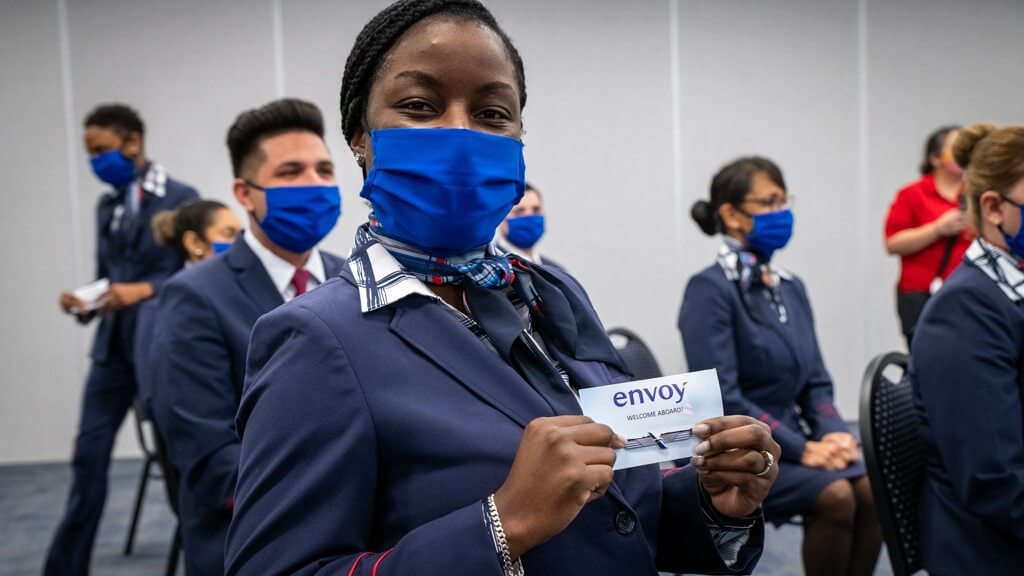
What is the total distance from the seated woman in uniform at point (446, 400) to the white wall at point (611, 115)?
4.68 metres

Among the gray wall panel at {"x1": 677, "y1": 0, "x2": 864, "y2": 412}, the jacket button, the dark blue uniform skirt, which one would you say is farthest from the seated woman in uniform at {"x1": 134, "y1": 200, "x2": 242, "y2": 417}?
the gray wall panel at {"x1": 677, "y1": 0, "x2": 864, "y2": 412}

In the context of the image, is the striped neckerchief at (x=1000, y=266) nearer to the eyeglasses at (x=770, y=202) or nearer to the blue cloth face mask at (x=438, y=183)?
the eyeglasses at (x=770, y=202)

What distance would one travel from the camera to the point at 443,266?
0.99 meters

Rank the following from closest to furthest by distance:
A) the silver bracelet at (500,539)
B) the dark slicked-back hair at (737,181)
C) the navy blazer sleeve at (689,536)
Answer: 1. the silver bracelet at (500,539)
2. the navy blazer sleeve at (689,536)
3. the dark slicked-back hair at (737,181)

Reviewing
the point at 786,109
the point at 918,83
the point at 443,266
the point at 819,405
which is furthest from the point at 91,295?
the point at 918,83

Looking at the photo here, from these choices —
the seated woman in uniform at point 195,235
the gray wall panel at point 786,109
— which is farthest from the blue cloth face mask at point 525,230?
the gray wall panel at point 786,109

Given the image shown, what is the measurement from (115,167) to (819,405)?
3.15m

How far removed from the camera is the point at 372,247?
100 cm

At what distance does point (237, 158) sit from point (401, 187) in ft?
4.46

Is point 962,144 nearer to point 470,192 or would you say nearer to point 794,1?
point 470,192

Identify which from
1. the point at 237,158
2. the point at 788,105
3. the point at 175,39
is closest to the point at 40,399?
the point at 175,39

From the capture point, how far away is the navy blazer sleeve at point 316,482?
2.72 ft

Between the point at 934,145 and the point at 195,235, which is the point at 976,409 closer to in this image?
the point at 195,235

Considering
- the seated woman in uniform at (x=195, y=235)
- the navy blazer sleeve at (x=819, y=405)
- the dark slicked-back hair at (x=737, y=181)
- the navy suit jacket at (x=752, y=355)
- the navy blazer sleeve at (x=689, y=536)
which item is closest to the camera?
the navy blazer sleeve at (x=689, y=536)
